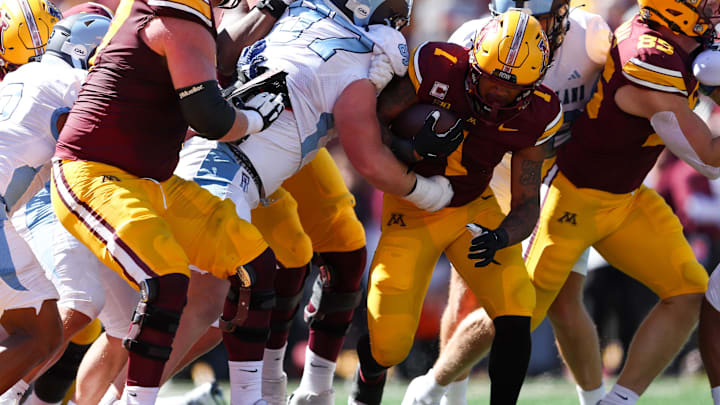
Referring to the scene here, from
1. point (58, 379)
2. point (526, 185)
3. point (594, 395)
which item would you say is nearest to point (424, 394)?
point (594, 395)

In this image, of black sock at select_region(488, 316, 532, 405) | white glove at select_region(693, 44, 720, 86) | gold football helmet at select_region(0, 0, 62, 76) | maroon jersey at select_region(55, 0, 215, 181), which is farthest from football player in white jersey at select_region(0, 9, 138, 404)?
white glove at select_region(693, 44, 720, 86)

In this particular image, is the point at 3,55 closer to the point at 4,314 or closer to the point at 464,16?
the point at 4,314

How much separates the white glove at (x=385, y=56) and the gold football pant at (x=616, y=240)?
42.1 inches

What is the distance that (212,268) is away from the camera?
393 centimetres

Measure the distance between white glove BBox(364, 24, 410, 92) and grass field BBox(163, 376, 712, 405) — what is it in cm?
256

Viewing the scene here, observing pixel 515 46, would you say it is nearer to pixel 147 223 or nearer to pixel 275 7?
pixel 275 7

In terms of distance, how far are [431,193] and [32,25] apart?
6.57 ft

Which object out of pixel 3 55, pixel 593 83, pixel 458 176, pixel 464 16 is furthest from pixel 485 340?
pixel 464 16

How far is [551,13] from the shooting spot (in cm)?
470

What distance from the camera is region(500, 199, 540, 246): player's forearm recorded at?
4.34 metres

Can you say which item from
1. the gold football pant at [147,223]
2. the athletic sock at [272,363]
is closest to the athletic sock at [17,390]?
the athletic sock at [272,363]

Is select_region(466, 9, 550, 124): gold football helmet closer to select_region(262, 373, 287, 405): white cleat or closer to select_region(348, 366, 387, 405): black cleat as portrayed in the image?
select_region(348, 366, 387, 405): black cleat

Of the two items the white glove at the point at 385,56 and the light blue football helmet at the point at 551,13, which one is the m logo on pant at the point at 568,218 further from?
the white glove at the point at 385,56

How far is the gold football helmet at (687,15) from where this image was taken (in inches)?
181
